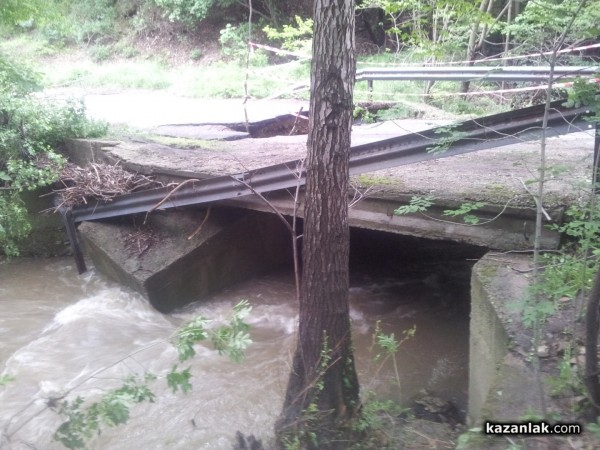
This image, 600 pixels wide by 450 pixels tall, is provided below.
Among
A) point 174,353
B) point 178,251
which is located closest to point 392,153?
point 178,251

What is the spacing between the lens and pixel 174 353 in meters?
6.46

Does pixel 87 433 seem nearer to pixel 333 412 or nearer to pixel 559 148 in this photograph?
pixel 333 412

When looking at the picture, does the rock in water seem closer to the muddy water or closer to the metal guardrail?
the muddy water

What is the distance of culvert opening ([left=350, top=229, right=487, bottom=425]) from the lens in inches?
210

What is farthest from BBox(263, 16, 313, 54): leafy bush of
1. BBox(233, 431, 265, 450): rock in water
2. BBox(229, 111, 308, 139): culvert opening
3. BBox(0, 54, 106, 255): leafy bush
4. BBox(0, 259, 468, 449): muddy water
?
BBox(233, 431, 265, 450): rock in water

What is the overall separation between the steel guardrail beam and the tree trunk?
114 cm

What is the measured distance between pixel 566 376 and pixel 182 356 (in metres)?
2.23

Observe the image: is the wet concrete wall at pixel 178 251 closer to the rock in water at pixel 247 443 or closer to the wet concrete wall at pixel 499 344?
the rock in water at pixel 247 443

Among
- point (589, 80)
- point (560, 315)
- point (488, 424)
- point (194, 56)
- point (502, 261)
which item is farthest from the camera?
point (194, 56)

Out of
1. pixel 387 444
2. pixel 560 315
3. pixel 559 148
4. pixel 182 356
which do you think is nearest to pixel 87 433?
pixel 182 356


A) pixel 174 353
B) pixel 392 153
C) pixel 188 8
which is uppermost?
pixel 188 8

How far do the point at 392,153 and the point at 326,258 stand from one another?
1.91 metres

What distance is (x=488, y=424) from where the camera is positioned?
3.10 metres

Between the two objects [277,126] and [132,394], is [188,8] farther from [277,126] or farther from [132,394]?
[132,394]
